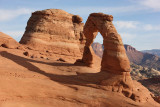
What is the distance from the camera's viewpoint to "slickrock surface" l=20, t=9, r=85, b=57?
2072 centimetres

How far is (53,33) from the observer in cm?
2198

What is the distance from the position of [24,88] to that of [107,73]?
15.5 feet

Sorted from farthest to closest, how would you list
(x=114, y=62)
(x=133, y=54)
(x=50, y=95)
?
(x=133, y=54) < (x=114, y=62) < (x=50, y=95)

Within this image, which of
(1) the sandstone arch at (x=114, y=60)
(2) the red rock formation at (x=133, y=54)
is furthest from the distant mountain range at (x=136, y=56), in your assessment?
(1) the sandstone arch at (x=114, y=60)

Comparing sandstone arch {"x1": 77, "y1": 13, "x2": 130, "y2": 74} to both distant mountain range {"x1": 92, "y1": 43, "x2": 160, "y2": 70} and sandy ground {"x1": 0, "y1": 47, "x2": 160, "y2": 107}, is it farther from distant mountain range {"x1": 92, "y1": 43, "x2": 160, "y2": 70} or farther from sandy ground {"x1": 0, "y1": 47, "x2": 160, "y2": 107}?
distant mountain range {"x1": 92, "y1": 43, "x2": 160, "y2": 70}

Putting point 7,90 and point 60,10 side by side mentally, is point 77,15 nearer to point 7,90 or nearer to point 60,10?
point 60,10

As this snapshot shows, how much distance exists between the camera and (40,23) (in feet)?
70.4

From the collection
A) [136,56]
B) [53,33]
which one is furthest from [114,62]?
[136,56]

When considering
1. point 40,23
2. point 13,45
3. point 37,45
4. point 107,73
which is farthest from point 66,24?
point 107,73

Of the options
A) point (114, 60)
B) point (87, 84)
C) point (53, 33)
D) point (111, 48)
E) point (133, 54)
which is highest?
point (53, 33)

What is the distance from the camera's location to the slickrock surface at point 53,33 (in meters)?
20.7

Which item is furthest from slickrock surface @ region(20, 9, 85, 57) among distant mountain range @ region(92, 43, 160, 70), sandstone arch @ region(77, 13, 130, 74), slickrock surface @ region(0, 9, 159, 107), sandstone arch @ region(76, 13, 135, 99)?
distant mountain range @ region(92, 43, 160, 70)

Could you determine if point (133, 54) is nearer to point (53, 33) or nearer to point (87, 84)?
point (53, 33)

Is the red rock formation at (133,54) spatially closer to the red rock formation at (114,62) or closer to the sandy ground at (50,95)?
the red rock formation at (114,62)
